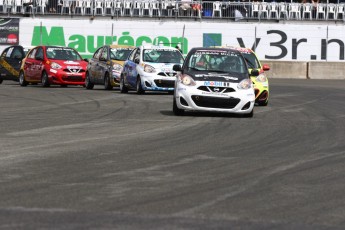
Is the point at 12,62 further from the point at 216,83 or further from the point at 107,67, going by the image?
the point at 216,83

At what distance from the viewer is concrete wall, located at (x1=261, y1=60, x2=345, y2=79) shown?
45.5 metres

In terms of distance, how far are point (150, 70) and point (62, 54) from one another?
21.5 feet

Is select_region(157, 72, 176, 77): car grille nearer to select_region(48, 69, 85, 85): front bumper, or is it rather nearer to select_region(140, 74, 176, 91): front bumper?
select_region(140, 74, 176, 91): front bumper

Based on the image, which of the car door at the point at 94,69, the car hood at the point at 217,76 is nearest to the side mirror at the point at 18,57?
the car door at the point at 94,69

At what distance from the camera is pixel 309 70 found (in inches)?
1791

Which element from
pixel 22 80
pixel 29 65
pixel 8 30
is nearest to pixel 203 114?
pixel 29 65

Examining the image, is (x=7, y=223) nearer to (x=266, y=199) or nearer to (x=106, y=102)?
(x=266, y=199)

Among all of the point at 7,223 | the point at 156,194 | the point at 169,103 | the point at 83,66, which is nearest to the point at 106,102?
the point at 169,103

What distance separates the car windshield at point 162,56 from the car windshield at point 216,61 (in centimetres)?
771

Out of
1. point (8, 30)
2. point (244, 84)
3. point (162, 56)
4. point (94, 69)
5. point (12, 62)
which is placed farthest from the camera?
point (8, 30)

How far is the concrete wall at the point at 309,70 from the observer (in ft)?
149

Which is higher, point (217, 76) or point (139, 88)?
point (217, 76)

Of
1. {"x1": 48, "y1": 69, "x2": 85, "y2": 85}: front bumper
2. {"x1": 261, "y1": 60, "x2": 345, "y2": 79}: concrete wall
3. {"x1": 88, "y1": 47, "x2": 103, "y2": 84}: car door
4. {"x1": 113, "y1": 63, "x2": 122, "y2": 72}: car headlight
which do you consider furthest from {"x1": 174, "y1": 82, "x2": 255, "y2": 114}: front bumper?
{"x1": 261, "y1": 60, "x2": 345, "y2": 79}: concrete wall

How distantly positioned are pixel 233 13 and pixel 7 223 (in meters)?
42.0
